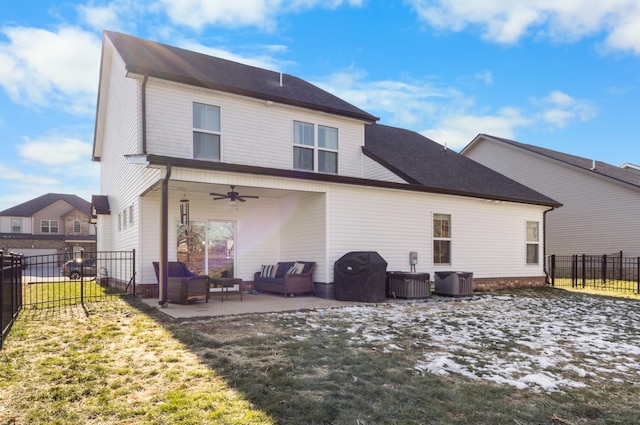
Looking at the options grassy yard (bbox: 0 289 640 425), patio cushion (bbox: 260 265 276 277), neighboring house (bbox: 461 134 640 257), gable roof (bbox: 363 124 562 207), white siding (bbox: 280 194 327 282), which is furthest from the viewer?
neighboring house (bbox: 461 134 640 257)

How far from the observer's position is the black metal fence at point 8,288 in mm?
5639

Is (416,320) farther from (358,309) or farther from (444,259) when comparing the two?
(444,259)

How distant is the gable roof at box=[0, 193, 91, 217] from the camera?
42.3 metres

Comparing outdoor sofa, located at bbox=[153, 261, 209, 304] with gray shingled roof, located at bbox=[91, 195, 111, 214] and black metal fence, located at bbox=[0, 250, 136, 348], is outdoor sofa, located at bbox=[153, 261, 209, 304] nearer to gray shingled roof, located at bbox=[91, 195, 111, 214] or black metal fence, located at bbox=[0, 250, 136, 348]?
black metal fence, located at bbox=[0, 250, 136, 348]

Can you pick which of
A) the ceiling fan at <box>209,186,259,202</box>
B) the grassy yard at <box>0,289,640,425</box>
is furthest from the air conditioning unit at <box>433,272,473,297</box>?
the ceiling fan at <box>209,186,259,202</box>

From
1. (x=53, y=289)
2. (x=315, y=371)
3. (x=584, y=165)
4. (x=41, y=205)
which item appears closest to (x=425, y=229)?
(x=315, y=371)

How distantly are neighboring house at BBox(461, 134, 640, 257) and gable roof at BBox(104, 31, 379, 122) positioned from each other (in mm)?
13098

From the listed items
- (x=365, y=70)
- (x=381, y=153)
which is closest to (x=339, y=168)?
(x=381, y=153)

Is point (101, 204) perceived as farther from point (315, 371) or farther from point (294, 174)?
point (315, 371)

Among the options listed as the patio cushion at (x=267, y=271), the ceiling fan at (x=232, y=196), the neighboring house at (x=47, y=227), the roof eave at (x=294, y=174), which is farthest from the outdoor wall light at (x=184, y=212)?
the neighboring house at (x=47, y=227)

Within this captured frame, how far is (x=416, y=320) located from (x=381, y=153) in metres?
8.55

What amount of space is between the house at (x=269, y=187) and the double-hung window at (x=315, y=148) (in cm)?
4

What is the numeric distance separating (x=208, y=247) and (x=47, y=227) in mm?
39264

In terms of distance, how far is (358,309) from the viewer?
29.5 feet
